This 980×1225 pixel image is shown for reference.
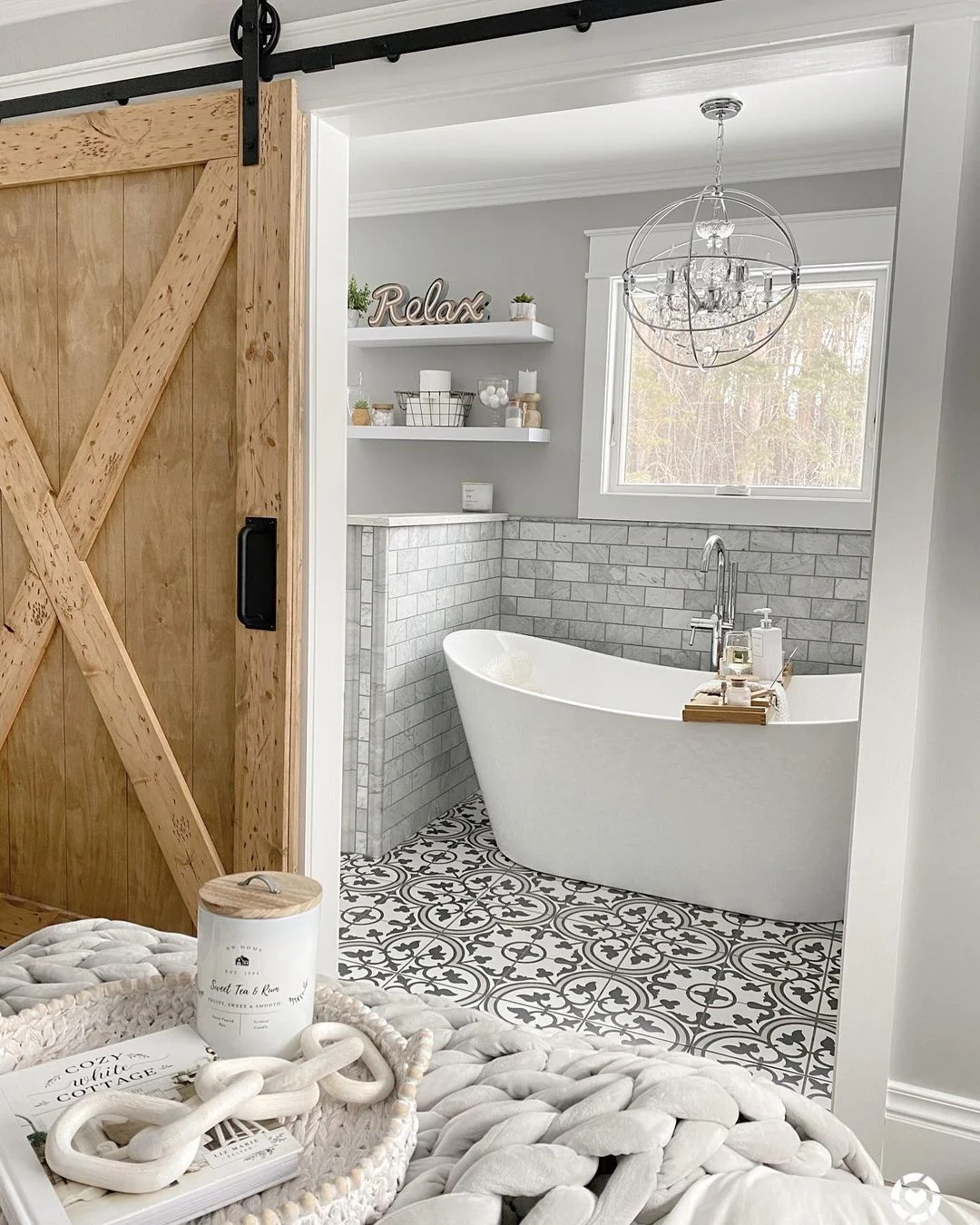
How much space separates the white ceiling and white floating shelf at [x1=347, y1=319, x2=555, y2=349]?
0.61m

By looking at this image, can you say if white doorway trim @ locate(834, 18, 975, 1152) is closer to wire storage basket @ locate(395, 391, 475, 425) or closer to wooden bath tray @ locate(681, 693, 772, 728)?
wooden bath tray @ locate(681, 693, 772, 728)

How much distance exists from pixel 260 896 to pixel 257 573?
5.15 ft

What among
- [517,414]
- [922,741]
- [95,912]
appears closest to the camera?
[922,741]

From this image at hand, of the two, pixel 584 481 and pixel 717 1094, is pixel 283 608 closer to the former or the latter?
pixel 717 1094

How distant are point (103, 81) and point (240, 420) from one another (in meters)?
0.99

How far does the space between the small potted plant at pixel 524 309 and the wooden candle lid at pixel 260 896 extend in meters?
3.94

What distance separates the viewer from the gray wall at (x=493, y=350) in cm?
482

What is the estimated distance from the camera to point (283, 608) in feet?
8.49

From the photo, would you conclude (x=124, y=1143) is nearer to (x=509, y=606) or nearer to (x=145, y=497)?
(x=145, y=497)

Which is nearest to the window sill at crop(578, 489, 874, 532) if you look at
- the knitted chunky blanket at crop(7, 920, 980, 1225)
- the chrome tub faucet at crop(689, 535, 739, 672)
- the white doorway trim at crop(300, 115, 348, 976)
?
the chrome tub faucet at crop(689, 535, 739, 672)

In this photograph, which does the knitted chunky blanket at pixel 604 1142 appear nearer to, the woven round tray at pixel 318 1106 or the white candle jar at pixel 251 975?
the woven round tray at pixel 318 1106

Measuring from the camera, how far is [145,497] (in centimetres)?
277

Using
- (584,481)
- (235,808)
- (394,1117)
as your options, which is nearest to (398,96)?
(235,808)

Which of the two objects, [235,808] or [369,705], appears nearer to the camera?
[235,808]
